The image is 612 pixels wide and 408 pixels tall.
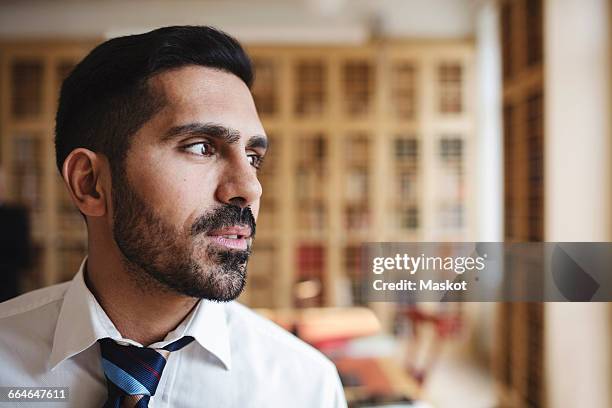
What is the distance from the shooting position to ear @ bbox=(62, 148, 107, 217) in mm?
708

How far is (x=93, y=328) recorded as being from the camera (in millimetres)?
718

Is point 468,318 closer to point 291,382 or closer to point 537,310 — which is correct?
point 537,310

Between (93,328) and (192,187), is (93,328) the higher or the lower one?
the lower one

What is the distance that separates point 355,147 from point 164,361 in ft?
8.76

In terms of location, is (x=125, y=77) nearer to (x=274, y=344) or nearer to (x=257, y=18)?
(x=274, y=344)

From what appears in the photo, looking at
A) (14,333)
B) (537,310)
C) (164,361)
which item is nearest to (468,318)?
(537,310)

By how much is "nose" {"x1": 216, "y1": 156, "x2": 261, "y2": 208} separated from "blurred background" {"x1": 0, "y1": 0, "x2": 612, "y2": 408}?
31 cm

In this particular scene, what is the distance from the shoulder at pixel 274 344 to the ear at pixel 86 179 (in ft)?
0.83

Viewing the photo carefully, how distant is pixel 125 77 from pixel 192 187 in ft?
0.55

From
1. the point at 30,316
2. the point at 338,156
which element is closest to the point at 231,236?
the point at 30,316

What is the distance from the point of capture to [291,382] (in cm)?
78

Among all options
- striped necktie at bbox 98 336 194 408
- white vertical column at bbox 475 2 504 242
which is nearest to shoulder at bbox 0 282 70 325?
striped necktie at bbox 98 336 194 408

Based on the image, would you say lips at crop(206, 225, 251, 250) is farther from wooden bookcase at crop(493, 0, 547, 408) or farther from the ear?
wooden bookcase at crop(493, 0, 547, 408)

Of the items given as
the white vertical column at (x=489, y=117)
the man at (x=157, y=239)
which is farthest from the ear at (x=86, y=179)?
the white vertical column at (x=489, y=117)
